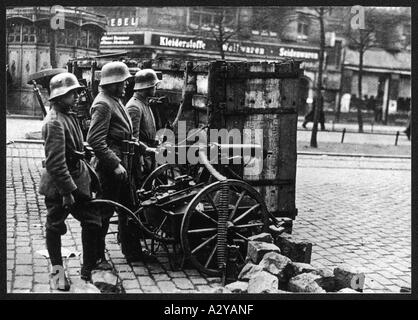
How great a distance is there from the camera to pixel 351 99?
3178 cm

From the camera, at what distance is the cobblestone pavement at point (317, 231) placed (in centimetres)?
515

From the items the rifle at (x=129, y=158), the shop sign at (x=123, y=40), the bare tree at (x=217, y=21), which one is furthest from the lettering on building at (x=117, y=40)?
the rifle at (x=129, y=158)

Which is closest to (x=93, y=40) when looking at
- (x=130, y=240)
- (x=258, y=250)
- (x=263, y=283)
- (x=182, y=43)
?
(x=130, y=240)

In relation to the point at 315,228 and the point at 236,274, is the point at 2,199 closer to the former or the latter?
the point at 236,274

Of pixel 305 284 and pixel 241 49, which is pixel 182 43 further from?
pixel 305 284

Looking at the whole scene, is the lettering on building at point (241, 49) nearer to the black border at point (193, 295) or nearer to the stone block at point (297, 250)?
the stone block at point (297, 250)

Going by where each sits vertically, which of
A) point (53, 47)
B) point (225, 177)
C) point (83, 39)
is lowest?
point (225, 177)

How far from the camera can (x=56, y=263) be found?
15.8 ft

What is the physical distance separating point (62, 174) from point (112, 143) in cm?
101

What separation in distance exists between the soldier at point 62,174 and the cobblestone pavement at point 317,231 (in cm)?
45
